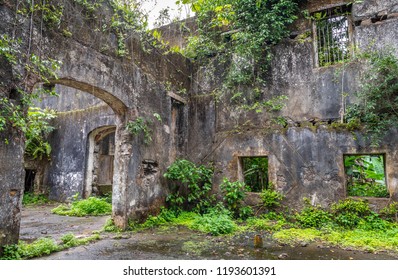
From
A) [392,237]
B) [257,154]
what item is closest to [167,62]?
[257,154]

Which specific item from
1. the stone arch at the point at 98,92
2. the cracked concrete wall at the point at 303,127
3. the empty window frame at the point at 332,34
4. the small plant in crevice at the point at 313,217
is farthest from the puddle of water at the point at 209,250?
the empty window frame at the point at 332,34

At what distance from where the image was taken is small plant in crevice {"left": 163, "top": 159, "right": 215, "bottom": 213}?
6.88m

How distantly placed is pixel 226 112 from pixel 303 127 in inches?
83.7

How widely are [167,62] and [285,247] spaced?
5.29 m

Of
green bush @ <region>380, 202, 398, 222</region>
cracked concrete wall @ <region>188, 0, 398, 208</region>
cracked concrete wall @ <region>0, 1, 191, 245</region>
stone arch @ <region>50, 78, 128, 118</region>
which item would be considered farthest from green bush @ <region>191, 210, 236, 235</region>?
green bush @ <region>380, 202, 398, 222</region>

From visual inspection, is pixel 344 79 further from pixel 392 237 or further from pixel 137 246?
pixel 137 246

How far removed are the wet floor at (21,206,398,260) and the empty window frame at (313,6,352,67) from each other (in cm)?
464

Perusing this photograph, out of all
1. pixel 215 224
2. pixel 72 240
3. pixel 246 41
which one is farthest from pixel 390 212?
pixel 72 240

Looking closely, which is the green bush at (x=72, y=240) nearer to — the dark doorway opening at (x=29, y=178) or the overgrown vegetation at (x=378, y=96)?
the overgrown vegetation at (x=378, y=96)

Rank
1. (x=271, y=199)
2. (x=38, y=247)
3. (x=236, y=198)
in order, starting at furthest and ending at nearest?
(x=236, y=198) → (x=271, y=199) → (x=38, y=247)

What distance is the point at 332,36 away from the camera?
23.0 ft

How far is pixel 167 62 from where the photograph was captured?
728 cm

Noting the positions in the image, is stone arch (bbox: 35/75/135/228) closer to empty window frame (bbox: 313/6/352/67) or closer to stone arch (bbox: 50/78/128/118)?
stone arch (bbox: 50/78/128/118)

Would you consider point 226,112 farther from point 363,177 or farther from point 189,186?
point 363,177
